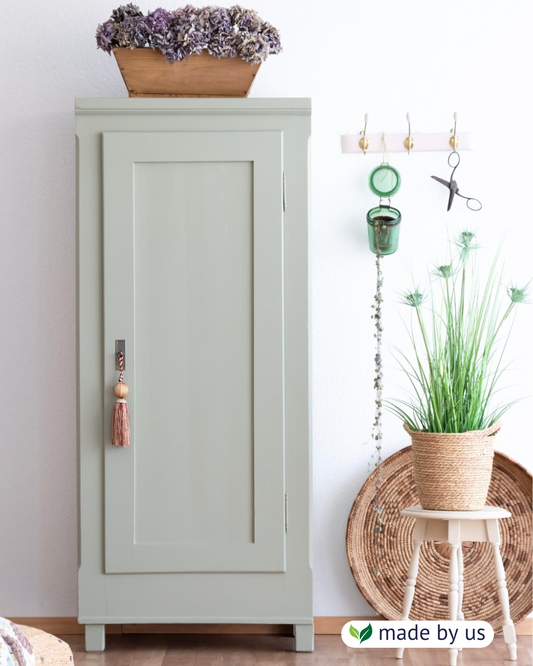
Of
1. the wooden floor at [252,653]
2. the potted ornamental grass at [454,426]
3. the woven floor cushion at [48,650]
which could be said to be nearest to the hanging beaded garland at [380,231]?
the potted ornamental grass at [454,426]

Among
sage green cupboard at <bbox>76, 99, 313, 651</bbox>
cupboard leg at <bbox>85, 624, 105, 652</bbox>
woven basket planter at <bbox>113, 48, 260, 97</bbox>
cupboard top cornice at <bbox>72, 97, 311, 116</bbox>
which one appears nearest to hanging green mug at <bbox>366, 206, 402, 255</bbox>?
sage green cupboard at <bbox>76, 99, 313, 651</bbox>

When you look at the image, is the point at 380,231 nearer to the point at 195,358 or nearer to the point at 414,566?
the point at 195,358

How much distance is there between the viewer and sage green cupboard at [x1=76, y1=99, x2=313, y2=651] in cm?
230

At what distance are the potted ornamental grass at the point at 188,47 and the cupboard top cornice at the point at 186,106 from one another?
0.29 ft

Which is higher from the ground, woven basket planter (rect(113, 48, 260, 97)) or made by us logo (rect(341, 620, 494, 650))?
woven basket planter (rect(113, 48, 260, 97))

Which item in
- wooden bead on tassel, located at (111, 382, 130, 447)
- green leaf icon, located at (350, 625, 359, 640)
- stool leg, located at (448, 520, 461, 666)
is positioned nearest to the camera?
stool leg, located at (448, 520, 461, 666)

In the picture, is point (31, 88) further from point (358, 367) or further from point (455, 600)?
point (455, 600)

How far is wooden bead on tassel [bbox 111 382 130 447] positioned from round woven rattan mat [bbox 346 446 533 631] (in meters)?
0.88

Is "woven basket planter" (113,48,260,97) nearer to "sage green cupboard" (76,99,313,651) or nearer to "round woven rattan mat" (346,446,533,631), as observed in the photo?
"sage green cupboard" (76,99,313,651)

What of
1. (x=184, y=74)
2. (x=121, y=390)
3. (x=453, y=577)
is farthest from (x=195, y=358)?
(x=453, y=577)

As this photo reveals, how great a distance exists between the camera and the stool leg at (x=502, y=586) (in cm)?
218

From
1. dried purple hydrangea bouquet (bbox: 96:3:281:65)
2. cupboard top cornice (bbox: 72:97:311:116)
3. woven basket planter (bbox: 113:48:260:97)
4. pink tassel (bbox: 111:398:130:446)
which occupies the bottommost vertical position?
pink tassel (bbox: 111:398:130:446)

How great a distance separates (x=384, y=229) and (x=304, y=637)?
54.9 inches

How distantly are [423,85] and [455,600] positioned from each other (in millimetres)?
1804
